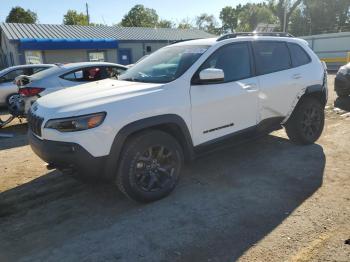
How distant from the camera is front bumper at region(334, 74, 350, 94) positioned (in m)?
10.1

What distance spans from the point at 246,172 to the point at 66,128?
2.60m

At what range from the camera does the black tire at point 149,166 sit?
12.8 ft

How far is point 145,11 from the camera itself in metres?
77.2

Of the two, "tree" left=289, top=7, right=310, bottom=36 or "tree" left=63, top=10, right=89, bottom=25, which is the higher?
"tree" left=63, top=10, right=89, bottom=25

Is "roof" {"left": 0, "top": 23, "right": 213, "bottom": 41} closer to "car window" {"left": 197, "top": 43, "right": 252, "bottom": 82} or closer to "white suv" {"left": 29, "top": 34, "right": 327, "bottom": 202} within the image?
"white suv" {"left": 29, "top": 34, "right": 327, "bottom": 202}

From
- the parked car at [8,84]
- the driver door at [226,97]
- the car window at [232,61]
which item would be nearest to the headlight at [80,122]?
the driver door at [226,97]

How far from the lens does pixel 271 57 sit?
5438 mm

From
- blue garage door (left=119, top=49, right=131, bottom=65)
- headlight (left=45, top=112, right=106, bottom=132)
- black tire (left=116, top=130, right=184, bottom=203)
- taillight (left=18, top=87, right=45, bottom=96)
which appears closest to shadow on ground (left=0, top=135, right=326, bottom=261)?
black tire (left=116, top=130, right=184, bottom=203)

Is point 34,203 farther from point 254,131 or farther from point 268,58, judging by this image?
point 268,58

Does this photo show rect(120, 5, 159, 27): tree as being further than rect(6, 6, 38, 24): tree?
Yes

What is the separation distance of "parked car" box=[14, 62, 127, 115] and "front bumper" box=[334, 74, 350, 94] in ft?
20.1

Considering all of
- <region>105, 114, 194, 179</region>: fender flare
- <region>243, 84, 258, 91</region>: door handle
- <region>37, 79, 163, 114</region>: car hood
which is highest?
<region>37, 79, 163, 114</region>: car hood

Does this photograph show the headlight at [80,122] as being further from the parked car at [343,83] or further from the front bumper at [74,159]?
the parked car at [343,83]

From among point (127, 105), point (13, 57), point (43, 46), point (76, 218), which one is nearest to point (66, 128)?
point (127, 105)
